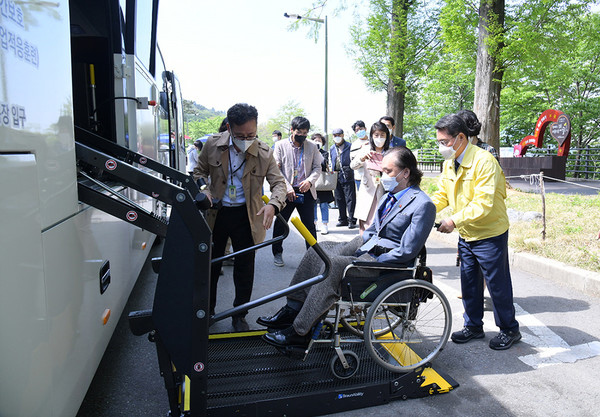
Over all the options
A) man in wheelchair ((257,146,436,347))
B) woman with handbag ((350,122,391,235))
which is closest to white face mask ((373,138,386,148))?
woman with handbag ((350,122,391,235))

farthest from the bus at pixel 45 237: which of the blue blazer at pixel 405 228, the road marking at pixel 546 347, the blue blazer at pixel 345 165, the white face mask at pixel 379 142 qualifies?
the blue blazer at pixel 345 165

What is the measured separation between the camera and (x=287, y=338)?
2977mm

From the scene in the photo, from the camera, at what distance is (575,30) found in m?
10.8

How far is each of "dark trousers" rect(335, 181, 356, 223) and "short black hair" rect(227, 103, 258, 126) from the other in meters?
5.44

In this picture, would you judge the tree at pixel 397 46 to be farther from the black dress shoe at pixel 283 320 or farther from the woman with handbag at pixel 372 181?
the black dress shoe at pixel 283 320

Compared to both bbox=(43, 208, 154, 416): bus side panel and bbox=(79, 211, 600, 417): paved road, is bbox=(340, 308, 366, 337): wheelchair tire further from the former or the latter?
bbox=(43, 208, 154, 416): bus side panel

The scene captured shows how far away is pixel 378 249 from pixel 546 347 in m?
1.69

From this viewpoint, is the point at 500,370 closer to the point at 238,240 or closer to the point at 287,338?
the point at 287,338

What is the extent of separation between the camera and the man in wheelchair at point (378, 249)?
9.34 ft

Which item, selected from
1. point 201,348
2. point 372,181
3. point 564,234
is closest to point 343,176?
point 372,181

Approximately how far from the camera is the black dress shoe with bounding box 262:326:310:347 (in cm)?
295

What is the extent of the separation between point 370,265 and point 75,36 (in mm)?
2778

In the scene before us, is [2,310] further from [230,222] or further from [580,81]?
[580,81]

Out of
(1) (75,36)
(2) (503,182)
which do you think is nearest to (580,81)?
(2) (503,182)
